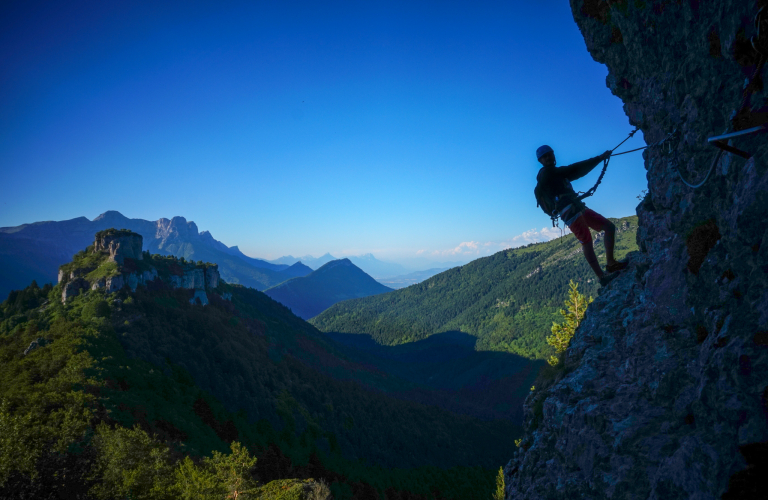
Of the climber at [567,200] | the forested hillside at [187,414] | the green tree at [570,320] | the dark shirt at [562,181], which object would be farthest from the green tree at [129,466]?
the dark shirt at [562,181]

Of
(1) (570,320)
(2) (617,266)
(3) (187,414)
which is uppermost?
(2) (617,266)

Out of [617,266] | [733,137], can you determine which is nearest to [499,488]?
[617,266]

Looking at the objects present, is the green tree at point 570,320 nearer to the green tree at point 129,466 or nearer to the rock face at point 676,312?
the rock face at point 676,312

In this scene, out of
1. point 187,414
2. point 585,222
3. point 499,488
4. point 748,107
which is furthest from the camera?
point 187,414

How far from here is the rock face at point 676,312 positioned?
4730 mm

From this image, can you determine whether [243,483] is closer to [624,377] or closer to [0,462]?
[0,462]

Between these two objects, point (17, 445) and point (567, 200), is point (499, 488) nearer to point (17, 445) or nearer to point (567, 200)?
point (567, 200)

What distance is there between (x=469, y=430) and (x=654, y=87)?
355 feet

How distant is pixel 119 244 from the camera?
63688 mm

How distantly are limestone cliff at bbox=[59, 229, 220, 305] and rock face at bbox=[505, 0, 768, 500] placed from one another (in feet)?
239

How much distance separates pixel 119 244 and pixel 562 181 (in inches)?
3058

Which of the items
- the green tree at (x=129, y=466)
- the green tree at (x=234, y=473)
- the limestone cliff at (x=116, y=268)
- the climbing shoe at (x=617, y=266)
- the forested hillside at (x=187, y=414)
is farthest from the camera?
the limestone cliff at (x=116, y=268)

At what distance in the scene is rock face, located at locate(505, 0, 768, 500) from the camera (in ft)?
15.5

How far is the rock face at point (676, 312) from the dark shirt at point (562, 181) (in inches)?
62.9
